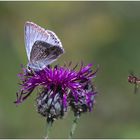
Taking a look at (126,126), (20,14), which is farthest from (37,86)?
(20,14)

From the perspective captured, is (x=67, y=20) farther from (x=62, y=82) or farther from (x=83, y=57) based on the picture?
(x=62, y=82)

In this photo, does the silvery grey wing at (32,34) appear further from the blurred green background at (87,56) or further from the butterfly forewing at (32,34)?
the blurred green background at (87,56)

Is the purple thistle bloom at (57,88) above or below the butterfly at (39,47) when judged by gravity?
below

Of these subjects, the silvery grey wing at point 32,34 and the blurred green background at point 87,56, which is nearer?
the silvery grey wing at point 32,34

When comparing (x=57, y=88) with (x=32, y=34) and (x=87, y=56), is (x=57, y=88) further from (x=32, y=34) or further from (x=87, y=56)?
(x=87, y=56)

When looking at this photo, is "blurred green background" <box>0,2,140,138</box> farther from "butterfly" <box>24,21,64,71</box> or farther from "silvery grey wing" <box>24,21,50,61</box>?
"silvery grey wing" <box>24,21,50,61</box>

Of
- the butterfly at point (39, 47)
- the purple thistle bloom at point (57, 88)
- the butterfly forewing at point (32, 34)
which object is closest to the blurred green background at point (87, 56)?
the purple thistle bloom at point (57, 88)
